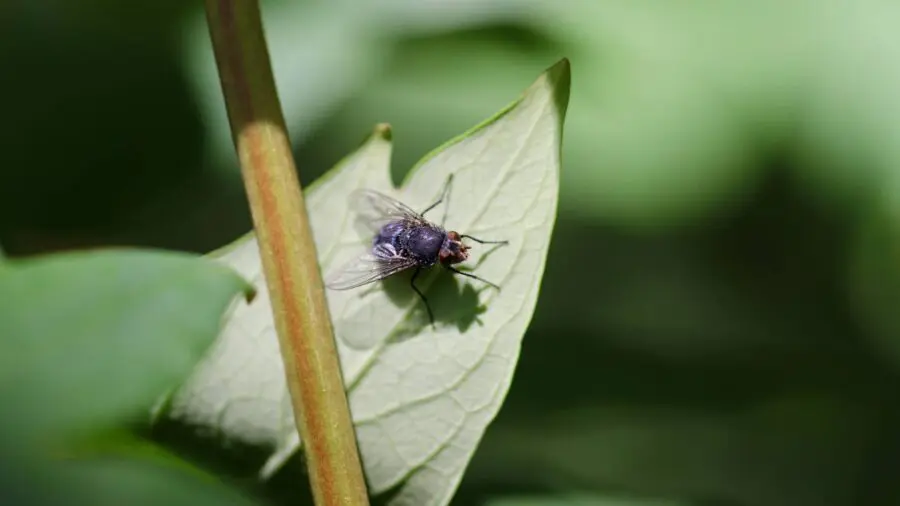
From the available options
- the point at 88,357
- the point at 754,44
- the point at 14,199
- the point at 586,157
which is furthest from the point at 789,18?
the point at 88,357

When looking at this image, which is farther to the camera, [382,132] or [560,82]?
[382,132]

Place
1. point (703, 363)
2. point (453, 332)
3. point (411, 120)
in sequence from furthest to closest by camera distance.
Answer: point (703, 363), point (411, 120), point (453, 332)

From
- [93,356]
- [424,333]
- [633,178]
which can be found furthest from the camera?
[633,178]

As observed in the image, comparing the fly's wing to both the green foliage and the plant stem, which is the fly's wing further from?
the green foliage

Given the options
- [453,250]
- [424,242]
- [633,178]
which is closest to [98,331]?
[453,250]

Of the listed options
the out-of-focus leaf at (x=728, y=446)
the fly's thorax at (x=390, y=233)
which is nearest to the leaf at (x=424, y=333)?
the fly's thorax at (x=390, y=233)

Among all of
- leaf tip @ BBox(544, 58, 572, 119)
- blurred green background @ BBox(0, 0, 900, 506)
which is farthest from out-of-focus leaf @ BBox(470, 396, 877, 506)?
leaf tip @ BBox(544, 58, 572, 119)

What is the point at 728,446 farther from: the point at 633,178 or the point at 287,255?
the point at 287,255

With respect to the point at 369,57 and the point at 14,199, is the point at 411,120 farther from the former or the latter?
the point at 14,199
